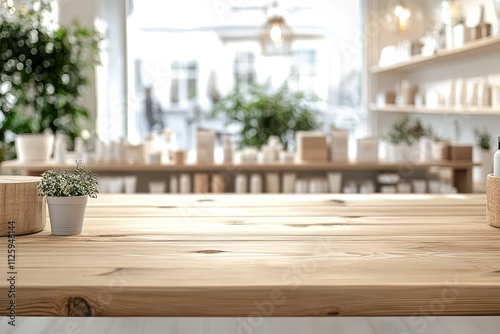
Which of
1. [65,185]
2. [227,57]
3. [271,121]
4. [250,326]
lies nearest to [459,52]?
[271,121]

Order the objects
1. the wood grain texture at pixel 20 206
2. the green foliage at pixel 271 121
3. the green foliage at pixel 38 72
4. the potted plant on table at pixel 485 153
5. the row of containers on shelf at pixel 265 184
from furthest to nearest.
Answer: the green foliage at pixel 271 121, the green foliage at pixel 38 72, the potted plant on table at pixel 485 153, the row of containers on shelf at pixel 265 184, the wood grain texture at pixel 20 206

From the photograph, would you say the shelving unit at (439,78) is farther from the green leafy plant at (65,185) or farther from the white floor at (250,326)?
the green leafy plant at (65,185)

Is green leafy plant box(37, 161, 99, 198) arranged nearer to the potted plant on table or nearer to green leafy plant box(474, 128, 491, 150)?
the potted plant on table

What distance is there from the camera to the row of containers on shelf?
4.43 meters

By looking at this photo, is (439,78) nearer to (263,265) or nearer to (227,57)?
(227,57)

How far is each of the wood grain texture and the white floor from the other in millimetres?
1302

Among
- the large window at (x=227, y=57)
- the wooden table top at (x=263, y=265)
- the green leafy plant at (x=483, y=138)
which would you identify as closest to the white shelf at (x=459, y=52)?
the green leafy plant at (x=483, y=138)

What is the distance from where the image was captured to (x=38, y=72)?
5.28 m

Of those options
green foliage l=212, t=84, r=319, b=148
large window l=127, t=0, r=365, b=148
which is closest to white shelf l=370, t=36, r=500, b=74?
green foliage l=212, t=84, r=319, b=148

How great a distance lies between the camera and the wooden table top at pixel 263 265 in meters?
1.23

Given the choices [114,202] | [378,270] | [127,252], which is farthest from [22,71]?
[378,270]

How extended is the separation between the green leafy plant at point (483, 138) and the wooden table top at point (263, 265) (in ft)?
9.75

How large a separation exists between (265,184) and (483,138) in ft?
5.05

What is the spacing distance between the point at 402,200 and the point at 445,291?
105 centimetres
